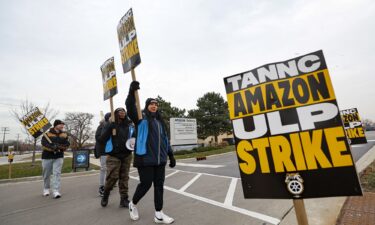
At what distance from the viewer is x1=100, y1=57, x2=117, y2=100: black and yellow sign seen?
187 inches

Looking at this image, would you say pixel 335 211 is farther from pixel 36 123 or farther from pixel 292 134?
pixel 36 123

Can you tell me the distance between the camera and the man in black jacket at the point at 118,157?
3816 millimetres

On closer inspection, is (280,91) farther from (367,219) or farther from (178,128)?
(178,128)

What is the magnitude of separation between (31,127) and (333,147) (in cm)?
764

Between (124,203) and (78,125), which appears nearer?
(124,203)

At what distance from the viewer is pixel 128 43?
355 centimetres

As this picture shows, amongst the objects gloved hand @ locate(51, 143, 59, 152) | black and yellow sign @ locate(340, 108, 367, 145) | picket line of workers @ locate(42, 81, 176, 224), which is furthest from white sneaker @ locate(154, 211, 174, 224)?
black and yellow sign @ locate(340, 108, 367, 145)

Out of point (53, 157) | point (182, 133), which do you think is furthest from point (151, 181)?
point (182, 133)

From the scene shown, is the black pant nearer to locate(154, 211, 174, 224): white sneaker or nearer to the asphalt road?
locate(154, 211, 174, 224): white sneaker

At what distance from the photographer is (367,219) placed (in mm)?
2457

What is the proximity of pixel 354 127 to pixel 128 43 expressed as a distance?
706cm

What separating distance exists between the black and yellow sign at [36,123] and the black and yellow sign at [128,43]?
4277 mm

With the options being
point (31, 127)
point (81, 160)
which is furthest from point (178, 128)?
point (31, 127)

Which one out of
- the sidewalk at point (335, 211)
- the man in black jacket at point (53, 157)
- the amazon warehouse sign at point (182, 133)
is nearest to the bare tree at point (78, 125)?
the amazon warehouse sign at point (182, 133)
